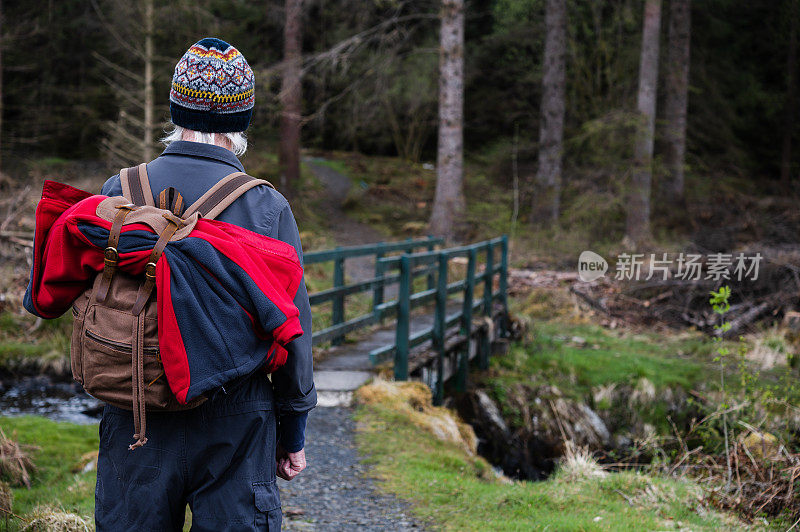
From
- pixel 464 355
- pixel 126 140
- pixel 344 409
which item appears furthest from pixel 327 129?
pixel 344 409

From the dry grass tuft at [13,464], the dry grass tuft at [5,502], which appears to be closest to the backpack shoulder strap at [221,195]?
the dry grass tuft at [5,502]

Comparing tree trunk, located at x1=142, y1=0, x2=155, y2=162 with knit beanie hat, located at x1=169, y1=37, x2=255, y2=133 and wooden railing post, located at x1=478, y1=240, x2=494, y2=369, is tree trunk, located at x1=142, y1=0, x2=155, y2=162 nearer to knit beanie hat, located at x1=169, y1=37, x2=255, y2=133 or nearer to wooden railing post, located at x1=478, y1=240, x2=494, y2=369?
wooden railing post, located at x1=478, y1=240, x2=494, y2=369

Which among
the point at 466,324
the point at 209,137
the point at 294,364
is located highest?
the point at 209,137

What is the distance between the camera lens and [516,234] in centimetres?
1636

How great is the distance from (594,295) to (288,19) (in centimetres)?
1073

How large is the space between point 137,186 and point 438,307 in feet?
19.0

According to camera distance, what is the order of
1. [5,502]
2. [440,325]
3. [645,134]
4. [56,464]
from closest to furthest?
[5,502], [56,464], [440,325], [645,134]

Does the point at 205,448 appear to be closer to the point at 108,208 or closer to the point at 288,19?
the point at 108,208

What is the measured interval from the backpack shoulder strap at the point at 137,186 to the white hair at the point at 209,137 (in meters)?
0.12

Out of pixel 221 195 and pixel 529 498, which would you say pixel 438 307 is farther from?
pixel 221 195

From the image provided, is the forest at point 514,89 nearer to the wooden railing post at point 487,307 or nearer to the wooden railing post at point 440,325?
the wooden railing post at point 487,307

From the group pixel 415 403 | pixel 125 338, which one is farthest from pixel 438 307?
pixel 125 338

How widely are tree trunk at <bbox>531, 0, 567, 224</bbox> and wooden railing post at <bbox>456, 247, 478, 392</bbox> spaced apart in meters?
8.62

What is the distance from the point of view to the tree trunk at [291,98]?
15.4 meters
